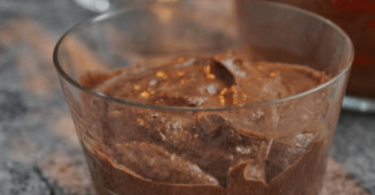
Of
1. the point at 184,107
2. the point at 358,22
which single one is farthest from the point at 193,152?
the point at 358,22

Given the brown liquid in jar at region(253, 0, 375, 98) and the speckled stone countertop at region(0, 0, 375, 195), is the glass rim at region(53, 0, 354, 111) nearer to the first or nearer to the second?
the brown liquid in jar at region(253, 0, 375, 98)

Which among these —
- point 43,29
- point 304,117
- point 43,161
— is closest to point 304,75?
point 304,117

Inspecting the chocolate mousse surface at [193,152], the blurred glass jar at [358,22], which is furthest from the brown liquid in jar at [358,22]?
the chocolate mousse surface at [193,152]

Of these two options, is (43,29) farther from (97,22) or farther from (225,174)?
(225,174)

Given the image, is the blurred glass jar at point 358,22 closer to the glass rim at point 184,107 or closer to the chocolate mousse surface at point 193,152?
the glass rim at point 184,107

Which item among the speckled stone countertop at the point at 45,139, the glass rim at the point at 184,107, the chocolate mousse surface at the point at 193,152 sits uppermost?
the glass rim at the point at 184,107
